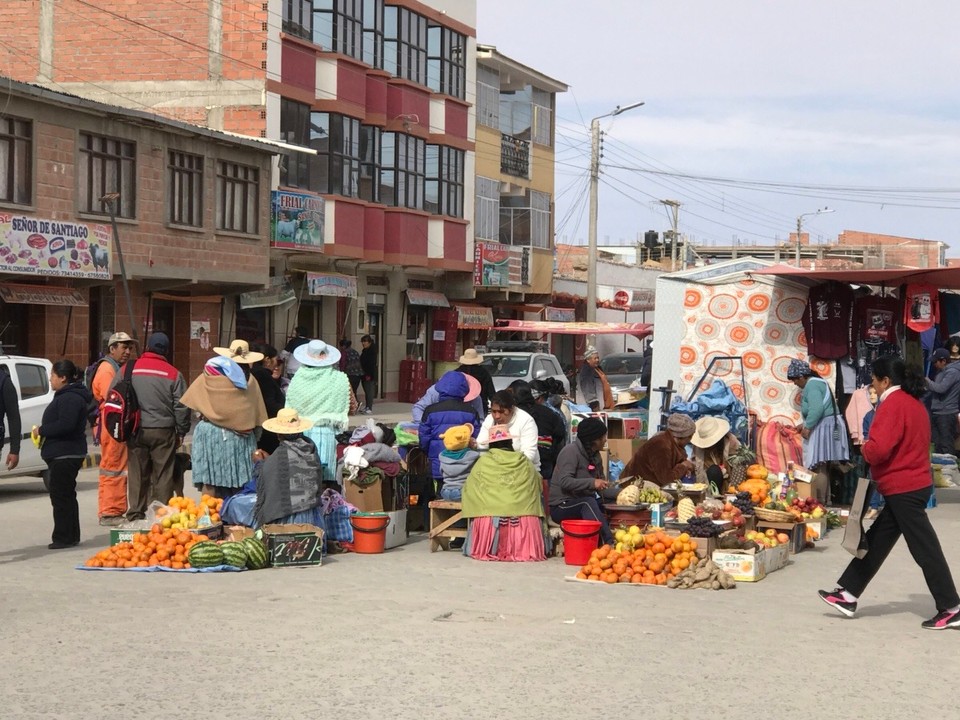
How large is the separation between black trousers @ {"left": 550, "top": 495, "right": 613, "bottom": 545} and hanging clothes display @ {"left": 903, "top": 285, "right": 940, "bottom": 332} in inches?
246

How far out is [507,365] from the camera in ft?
99.0

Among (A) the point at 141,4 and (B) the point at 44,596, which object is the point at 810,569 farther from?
(A) the point at 141,4

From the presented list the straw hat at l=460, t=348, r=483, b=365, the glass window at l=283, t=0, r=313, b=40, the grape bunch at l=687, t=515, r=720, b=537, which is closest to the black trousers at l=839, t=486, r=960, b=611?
the grape bunch at l=687, t=515, r=720, b=537

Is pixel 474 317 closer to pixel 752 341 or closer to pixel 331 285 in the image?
pixel 331 285

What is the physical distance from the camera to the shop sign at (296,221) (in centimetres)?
3114

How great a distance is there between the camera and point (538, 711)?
6770 millimetres

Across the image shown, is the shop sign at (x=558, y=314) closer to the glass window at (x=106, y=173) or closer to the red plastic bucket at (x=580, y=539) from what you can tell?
the glass window at (x=106, y=173)

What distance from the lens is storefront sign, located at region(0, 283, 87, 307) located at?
2392 centimetres

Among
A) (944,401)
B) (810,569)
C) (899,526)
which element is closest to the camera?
(899,526)

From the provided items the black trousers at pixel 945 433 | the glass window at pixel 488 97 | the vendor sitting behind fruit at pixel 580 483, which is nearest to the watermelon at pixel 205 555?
the vendor sitting behind fruit at pixel 580 483

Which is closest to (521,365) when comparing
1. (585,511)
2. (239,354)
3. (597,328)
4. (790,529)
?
(597,328)

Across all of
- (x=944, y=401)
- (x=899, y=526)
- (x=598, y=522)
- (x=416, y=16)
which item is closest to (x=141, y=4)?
(x=416, y=16)

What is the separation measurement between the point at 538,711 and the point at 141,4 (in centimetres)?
2809

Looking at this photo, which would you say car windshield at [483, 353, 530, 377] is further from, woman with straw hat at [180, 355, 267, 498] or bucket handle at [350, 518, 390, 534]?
bucket handle at [350, 518, 390, 534]
